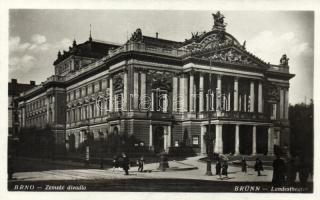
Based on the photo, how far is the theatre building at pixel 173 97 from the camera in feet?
56.8

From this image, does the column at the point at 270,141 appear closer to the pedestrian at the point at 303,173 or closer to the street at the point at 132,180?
the street at the point at 132,180

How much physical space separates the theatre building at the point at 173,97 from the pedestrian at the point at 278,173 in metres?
2.32

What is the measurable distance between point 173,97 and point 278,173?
20.4 feet

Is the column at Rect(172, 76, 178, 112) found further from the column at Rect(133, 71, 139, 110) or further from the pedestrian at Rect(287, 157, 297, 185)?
the pedestrian at Rect(287, 157, 297, 185)

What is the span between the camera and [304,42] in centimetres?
1428

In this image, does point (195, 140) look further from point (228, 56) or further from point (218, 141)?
point (228, 56)

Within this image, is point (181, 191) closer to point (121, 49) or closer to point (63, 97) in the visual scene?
point (121, 49)

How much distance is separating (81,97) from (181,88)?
4044mm

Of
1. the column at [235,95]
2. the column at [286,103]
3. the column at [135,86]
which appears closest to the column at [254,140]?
the column at [235,95]

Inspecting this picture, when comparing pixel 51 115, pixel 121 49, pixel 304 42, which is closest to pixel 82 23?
pixel 121 49

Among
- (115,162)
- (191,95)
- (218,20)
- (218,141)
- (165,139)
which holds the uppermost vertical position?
(218,20)

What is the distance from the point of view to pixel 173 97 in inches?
741

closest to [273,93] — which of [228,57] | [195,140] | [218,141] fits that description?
[228,57]

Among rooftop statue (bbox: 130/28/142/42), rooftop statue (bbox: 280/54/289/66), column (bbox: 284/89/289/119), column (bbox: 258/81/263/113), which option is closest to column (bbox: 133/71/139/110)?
rooftop statue (bbox: 130/28/142/42)
